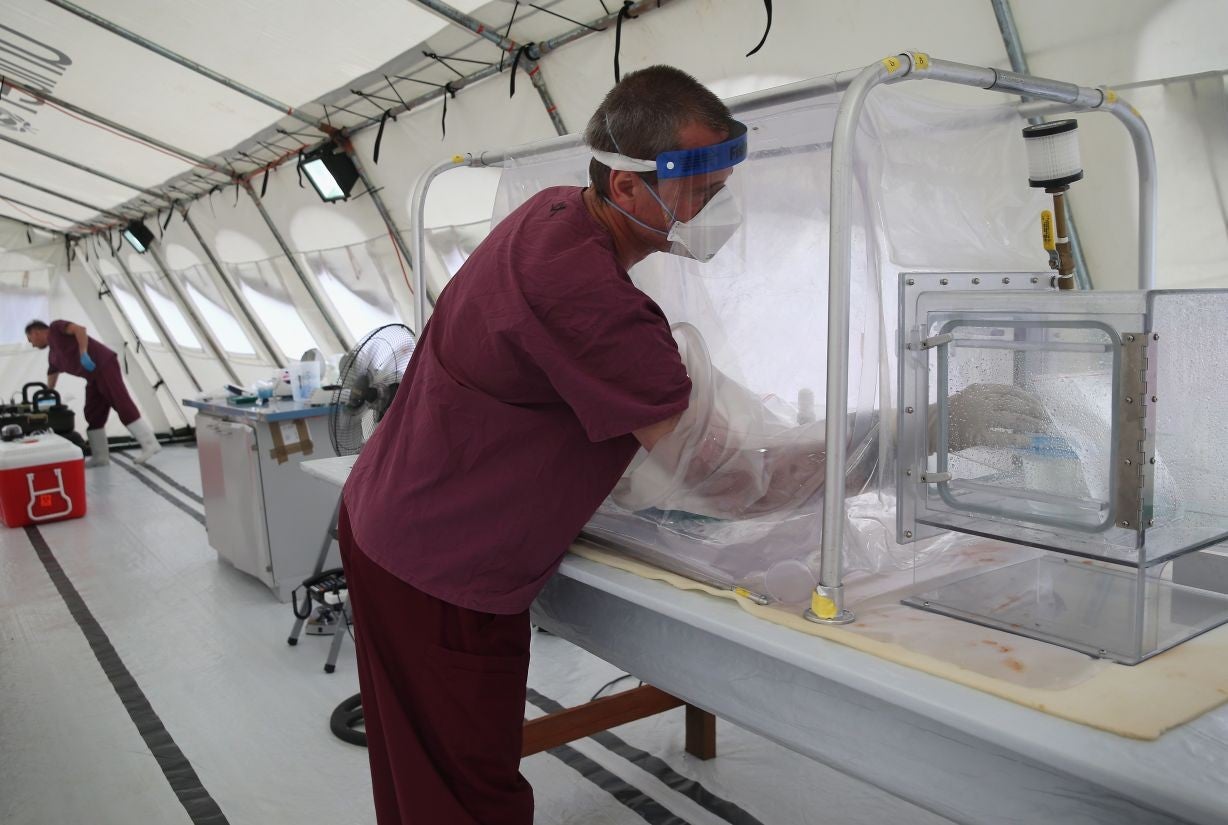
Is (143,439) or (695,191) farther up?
(695,191)

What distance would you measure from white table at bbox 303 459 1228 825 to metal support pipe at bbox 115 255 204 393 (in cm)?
852

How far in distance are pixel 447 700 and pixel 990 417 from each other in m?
0.85

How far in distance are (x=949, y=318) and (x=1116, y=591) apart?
40cm

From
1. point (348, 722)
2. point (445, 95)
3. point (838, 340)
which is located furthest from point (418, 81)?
point (838, 340)

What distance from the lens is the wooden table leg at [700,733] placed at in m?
2.15

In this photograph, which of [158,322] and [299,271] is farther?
[158,322]

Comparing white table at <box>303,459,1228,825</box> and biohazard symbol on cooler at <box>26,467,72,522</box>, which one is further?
biohazard symbol on cooler at <box>26,467,72,522</box>

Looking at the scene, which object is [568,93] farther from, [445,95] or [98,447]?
[98,447]

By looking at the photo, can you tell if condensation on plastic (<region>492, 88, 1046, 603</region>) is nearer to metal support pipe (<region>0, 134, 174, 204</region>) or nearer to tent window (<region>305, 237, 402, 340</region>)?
tent window (<region>305, 237, 402, 340</region>)

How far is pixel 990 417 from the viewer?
1010 millimetres

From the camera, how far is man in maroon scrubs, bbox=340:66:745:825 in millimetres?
1035

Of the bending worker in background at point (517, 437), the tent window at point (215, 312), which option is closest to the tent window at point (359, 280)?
the tent window at point (215, 312)

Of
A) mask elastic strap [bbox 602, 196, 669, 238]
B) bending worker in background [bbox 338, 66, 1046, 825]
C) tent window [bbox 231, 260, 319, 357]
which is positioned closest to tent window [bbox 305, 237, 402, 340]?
tent window [bbox 231, 260, 319, 357]

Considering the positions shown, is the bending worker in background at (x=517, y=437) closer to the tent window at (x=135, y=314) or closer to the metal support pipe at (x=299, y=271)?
the metal support pipe at (x=299, y=271)
